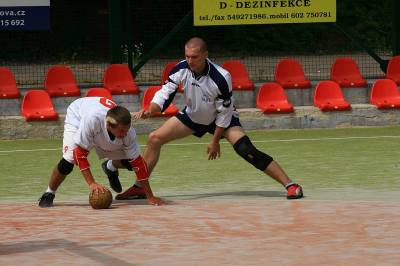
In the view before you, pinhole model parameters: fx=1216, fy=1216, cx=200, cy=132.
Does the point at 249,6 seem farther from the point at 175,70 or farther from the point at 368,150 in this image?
the point at 175,70

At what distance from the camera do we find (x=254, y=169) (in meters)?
15.0

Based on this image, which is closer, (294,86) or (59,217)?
(59,217)

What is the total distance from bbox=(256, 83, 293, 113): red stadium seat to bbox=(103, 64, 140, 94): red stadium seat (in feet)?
6.69

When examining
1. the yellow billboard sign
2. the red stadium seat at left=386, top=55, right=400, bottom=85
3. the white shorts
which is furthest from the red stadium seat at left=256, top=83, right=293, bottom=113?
the white shorts

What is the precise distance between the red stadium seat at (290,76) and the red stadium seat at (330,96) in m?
0.46

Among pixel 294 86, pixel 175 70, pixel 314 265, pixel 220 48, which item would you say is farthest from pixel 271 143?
pixel 220 48

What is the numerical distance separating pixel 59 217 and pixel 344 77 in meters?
10.7

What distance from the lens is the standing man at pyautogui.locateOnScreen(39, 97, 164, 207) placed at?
37.9 ft

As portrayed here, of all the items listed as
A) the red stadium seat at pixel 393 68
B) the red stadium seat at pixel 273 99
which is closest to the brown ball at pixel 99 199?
the red stadium seat at pixel 273 99

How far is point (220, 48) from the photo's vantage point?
94.2 feet

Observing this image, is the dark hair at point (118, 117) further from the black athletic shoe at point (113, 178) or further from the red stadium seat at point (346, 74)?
the red stadium seat at point (346, 74)

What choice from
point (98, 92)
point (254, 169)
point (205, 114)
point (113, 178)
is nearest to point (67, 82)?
point (98, 92)

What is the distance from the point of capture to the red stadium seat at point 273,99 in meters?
19.4

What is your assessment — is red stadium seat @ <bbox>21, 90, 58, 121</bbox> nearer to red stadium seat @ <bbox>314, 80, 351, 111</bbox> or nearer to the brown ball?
red stadium seat @ <bbox>314, 80, 351, 111</bbox>
